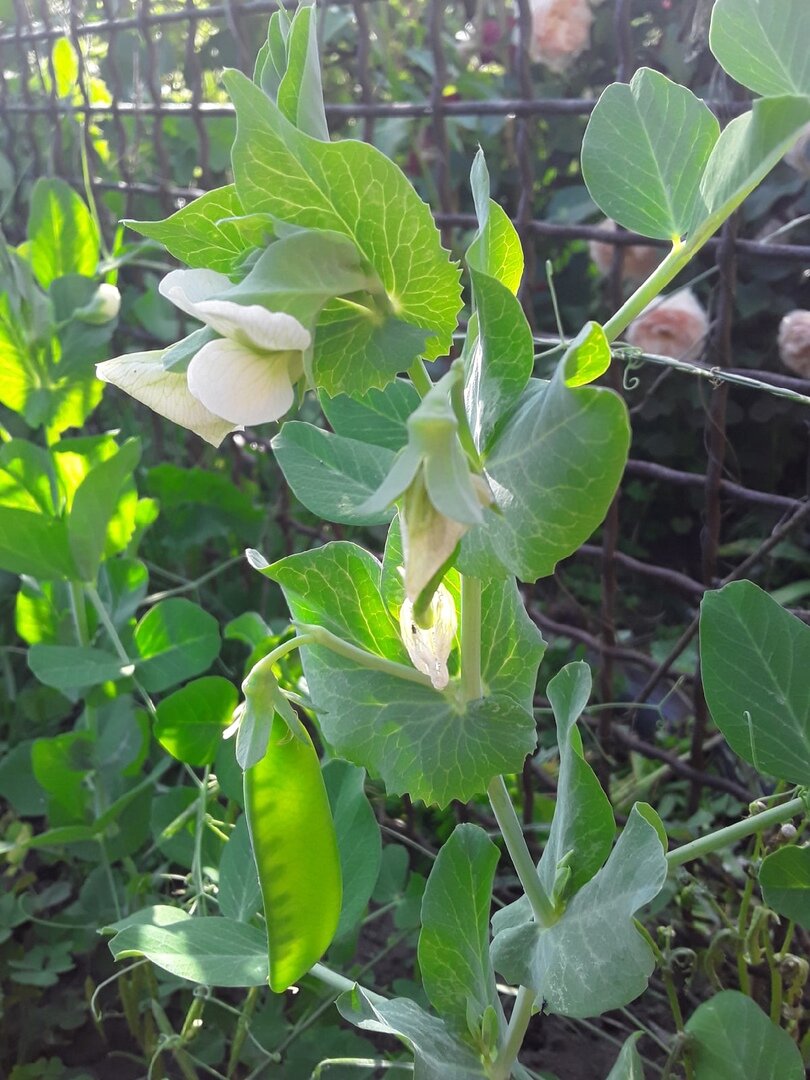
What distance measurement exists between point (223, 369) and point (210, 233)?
0.07m

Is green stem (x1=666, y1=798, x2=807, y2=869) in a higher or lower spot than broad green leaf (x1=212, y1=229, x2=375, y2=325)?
lower

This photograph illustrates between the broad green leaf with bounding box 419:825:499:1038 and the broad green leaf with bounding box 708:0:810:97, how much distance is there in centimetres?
33

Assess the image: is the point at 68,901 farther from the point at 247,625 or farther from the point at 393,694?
the point at 393,694

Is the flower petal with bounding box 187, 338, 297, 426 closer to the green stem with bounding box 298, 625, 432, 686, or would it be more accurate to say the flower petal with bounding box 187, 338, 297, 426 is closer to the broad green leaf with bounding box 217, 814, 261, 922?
the green stem with bounding box 298, 625, 432, 686

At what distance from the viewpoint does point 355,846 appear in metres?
0.52

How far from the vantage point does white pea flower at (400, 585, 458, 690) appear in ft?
1.10

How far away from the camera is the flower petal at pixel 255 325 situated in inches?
9.4

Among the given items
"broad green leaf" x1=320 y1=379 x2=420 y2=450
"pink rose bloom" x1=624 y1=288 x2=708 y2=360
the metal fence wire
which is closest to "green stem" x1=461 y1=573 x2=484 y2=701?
"broad green leaf" x1=320 y1=379 x2=420 y2=450

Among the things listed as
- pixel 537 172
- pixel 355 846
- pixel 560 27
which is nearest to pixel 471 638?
pixel 355 846

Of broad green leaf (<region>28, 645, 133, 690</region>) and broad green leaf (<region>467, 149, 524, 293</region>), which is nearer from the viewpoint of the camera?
broad green leaf (<region>467, 149, 524, 293</region>)

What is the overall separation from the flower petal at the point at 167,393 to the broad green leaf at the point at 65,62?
101cm

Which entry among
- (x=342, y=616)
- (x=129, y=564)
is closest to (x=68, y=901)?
(x=129, y=564)

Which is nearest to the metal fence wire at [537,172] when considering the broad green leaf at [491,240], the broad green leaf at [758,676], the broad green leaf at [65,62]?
the broad green leaf at [65,62]

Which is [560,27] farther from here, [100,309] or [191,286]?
[191,286]
